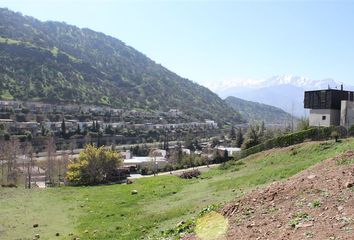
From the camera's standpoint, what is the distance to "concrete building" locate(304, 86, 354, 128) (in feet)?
164

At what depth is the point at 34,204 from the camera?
3122cm

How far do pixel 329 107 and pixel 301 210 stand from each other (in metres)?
41.5

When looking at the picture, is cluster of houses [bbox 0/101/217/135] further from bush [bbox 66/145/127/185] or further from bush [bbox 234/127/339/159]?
bush [bbox 234/127/339/159]

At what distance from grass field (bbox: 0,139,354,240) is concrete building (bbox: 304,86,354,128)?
15.4 m

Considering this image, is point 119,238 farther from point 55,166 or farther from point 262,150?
point 55,166

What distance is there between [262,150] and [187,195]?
17.5m

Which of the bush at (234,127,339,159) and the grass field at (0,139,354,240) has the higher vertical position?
the bush at (234,127,339,159)

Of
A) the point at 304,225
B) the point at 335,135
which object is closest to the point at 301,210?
the point at 304,225

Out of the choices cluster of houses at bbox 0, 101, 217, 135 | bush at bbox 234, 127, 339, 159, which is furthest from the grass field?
cluster of houses at bbox 0, 101, 217, 135

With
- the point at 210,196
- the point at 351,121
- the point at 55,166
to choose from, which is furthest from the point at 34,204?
the point at 55,166

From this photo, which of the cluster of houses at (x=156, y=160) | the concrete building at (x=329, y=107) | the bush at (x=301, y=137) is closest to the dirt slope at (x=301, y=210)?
the bush at (x=301, y=137)

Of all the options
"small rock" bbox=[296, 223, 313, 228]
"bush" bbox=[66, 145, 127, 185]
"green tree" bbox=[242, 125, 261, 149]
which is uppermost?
"small rock" bbox=[296, 223, 313, 228]

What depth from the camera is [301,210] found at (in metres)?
13.6

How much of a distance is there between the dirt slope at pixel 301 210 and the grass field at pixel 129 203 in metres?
4.92
